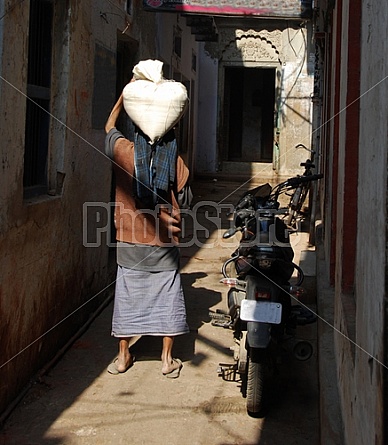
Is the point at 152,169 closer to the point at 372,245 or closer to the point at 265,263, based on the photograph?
the point at 265,263

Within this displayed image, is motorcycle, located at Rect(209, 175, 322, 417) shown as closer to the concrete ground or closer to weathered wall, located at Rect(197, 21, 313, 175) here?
the concrete ground

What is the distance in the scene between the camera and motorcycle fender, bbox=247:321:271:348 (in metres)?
3.75

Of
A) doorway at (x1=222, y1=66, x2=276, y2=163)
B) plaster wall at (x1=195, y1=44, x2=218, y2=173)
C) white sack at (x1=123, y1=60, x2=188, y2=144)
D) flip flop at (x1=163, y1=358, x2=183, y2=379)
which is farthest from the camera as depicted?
doorway at (x1=222, y1=66, x2=276, y2=163)

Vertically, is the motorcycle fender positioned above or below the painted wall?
below

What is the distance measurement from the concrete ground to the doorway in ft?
46.2

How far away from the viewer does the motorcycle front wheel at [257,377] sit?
382 centimetres

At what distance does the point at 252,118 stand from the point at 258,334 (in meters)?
16.2

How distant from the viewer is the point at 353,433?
237 cm

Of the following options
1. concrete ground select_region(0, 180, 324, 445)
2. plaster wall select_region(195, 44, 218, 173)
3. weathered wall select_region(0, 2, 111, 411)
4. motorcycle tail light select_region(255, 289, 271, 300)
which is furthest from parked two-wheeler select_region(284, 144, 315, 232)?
motorcycle tail light select_region(255, 289, 271, 300)

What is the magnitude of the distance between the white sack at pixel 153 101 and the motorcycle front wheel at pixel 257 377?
1575 mm

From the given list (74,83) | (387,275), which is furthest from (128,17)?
(387,275)

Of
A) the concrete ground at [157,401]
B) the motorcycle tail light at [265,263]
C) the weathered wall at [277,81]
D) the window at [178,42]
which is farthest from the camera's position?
the weathered wall at [277,81]

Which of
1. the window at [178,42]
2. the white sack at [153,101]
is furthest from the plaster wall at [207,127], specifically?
the white sack at [153,101]

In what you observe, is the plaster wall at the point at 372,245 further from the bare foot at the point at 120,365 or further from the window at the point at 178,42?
the window at the point at 178,42
